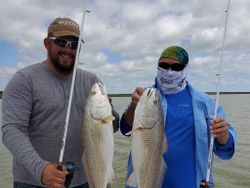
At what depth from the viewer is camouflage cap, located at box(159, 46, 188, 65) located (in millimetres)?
4820

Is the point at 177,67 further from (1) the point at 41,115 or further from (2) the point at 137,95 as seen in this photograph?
(1) the point at 41,115

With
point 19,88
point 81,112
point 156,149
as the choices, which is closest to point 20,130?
point 19,88

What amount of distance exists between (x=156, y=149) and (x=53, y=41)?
177 cm

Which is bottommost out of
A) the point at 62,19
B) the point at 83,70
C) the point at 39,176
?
the point at 39,176

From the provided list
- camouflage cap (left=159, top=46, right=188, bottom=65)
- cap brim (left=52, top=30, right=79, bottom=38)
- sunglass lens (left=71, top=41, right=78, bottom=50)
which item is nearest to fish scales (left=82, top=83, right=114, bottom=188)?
sunglass lens (left=71, top=41, right=78, bottom=50)

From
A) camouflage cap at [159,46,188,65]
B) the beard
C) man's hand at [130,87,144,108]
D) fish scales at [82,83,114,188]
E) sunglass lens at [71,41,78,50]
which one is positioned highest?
camouflage cap at [159,46,188,65]

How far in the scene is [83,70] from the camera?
16.8ft

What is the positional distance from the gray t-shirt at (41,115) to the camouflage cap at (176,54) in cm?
113

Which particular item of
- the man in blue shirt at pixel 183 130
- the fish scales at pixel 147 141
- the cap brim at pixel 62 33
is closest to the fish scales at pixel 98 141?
the fish scales at pixel 147 141

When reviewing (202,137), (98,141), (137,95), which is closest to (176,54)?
(137,95)

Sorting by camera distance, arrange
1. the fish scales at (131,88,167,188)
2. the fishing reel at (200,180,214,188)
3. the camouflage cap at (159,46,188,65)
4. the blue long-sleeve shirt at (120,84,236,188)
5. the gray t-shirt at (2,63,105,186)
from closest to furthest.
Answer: the fish scales at (131,88,167,188) → the gray t-shirt at (2,63,105,186) → the fishing reel at (200,180,214,188) → the blue long-sleeve shirt at (120,84,236,188) → the camouflage cap at (159,46,188,65)

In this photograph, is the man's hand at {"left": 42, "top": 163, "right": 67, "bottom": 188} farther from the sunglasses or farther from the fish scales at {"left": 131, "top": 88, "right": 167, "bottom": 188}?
the sunglasses

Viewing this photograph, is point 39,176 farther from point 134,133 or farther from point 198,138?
point 198,138

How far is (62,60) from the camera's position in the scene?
4.52m
